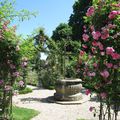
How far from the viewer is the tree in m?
35.3

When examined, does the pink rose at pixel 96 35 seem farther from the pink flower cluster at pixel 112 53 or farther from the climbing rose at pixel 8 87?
the climbing rose at pixel 8 87

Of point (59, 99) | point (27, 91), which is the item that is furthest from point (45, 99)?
point (27, 91)

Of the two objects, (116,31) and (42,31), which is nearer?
(116,31)

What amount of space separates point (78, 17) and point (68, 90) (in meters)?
22.1

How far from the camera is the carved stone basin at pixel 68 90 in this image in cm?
1540

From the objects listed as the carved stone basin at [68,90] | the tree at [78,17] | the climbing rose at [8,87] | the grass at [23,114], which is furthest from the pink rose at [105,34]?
the tree at [78,17]

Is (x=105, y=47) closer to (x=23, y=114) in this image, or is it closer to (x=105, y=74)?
(x=105, y=74)

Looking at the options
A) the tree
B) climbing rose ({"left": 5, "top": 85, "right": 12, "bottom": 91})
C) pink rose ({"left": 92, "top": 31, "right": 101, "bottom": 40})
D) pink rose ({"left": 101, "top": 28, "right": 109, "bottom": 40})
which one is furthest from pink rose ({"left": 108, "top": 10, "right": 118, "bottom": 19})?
the tree

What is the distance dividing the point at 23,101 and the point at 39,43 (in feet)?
31.4

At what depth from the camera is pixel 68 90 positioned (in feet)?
50.9

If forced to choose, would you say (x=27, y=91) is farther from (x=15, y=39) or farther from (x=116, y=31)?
(x=116, y=31)

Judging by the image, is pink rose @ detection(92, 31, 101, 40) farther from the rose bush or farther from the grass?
the grass

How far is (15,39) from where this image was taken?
28.7ft

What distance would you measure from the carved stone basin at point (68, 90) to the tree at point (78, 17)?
19814 millimetres
